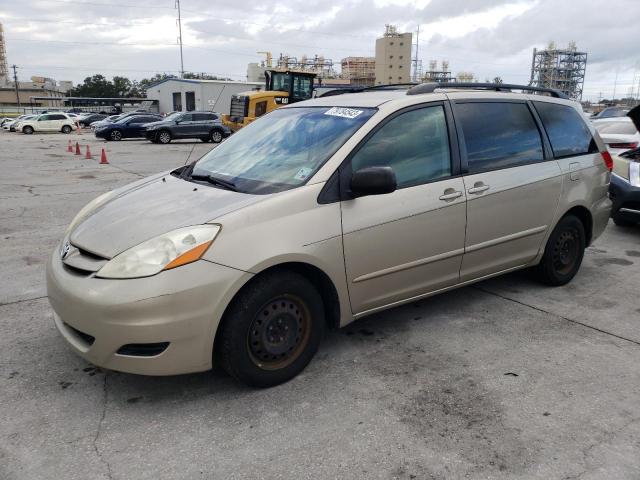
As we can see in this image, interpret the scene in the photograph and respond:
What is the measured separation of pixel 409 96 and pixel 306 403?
2237 millimetres

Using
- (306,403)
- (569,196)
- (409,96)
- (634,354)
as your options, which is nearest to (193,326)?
(306,403)

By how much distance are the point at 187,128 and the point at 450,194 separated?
80.7ft

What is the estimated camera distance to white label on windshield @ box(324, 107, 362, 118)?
139 inches

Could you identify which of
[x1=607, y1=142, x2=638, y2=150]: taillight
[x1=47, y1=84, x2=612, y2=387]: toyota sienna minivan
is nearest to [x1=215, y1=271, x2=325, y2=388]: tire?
[x1=47, y1=84, x2=612, y2=387]: toyota sienna minivan

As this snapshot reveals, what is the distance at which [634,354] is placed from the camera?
11.6 ft

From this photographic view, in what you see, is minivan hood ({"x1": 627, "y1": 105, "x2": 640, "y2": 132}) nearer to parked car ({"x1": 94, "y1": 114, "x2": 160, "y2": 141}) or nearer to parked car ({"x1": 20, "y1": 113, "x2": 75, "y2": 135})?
parked car ({"x1": 94, "y1": 114, "x2": 160, "y2": 141})

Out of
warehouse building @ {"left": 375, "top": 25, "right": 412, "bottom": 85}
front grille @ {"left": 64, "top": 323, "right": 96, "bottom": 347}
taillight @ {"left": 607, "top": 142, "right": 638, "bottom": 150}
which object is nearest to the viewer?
front grille @ {"left": 64, "top": 323, "right": 96, "bottom": 347}

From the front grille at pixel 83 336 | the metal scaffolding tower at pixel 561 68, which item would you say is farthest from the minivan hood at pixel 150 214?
the metal scaffolding tower at pixel 561 68

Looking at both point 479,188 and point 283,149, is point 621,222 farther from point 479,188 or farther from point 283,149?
point 283,149

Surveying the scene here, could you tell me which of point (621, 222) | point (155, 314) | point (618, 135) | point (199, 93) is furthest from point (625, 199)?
point (199, 93)

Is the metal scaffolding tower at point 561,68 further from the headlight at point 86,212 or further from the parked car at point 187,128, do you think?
the headlight at point 86,212

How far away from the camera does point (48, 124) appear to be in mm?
37094

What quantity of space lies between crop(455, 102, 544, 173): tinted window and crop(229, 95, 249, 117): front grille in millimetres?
20276

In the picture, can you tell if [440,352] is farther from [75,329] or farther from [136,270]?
[75,329]
